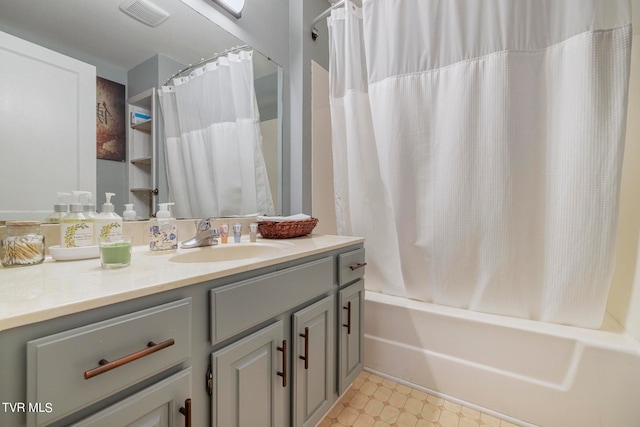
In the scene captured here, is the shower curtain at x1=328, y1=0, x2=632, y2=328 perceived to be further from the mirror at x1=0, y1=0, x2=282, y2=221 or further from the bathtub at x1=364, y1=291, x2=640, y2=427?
the mirror at x1=0, y1=0, x2=282, y2=221

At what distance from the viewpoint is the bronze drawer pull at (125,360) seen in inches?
17.3

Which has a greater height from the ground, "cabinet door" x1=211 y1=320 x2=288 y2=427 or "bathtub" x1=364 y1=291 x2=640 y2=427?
"cabinet door" x1=211 y1=320 x2=288 y2=427

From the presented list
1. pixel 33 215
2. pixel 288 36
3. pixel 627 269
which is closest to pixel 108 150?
pixel 33 215

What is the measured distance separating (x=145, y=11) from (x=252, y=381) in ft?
4.34

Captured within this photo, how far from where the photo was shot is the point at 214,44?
1.29 metres

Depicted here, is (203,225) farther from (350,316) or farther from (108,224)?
(350,316)

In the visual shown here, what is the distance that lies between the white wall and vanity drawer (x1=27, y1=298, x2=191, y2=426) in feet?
5.23

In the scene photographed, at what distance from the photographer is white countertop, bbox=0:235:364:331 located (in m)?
0.41

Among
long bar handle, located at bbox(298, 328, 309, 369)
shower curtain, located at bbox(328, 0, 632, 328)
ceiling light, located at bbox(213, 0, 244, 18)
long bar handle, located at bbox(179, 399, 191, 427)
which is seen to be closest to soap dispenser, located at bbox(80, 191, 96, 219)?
long bar handle, located at bbox(179, 399, 191, 427)

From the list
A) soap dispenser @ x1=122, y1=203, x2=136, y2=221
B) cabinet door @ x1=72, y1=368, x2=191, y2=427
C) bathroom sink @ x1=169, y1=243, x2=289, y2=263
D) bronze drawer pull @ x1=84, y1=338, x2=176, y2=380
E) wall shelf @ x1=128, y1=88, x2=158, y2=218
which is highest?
wall shelf @ x1=128, y1=88, x2=158, y2=218

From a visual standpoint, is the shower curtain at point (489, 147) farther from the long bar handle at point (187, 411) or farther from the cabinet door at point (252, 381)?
the long bar handle at point (187, 411)

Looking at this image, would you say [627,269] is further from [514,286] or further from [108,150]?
[108,150]

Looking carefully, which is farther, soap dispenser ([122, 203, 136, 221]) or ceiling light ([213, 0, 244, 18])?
ceiling light ([213, 0, 244, 18])

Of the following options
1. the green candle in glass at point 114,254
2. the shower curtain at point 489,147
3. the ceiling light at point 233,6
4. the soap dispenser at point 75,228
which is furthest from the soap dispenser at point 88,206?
the shower curtain at point 489,147
